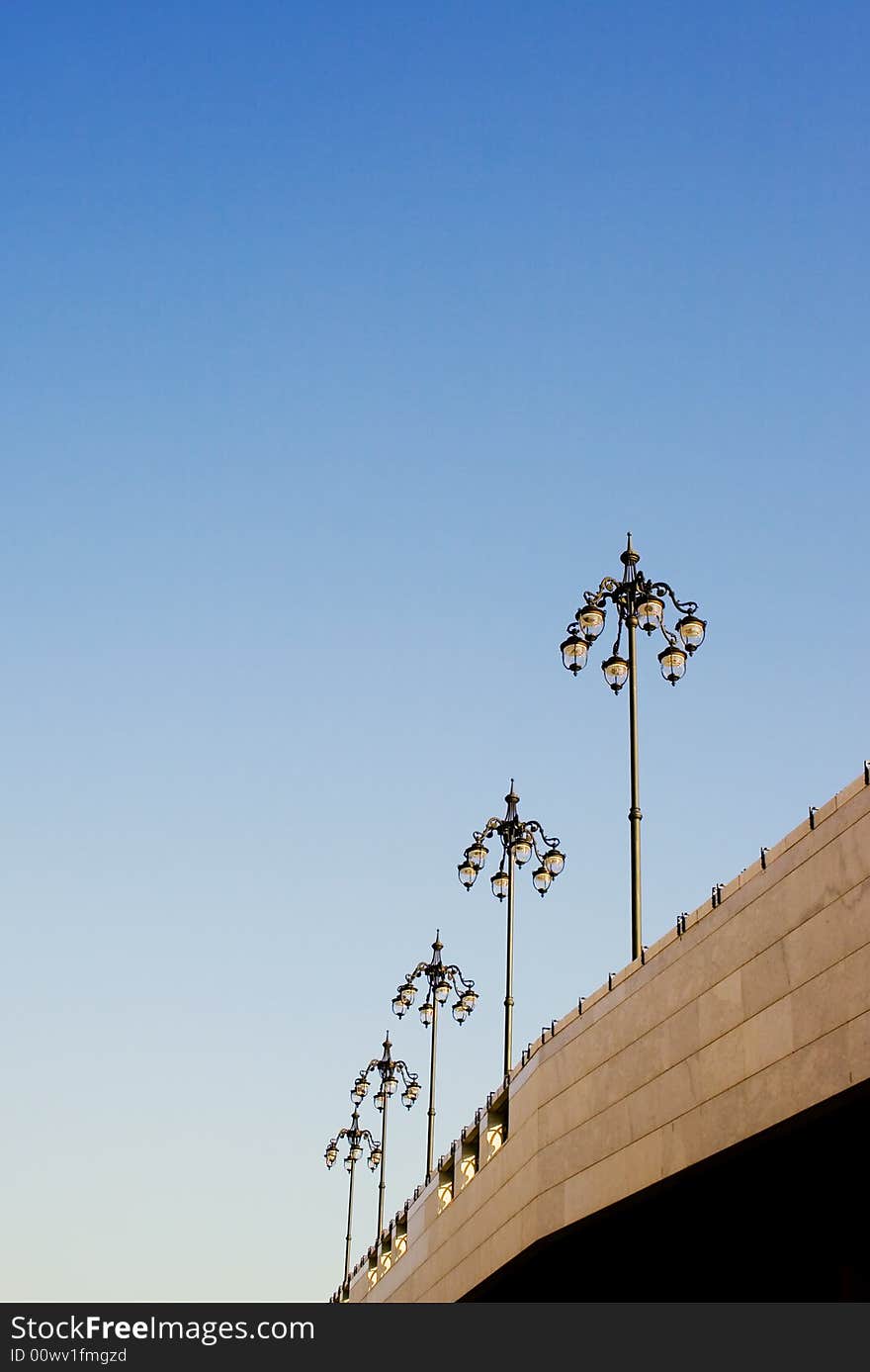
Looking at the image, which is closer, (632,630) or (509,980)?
(632,630)

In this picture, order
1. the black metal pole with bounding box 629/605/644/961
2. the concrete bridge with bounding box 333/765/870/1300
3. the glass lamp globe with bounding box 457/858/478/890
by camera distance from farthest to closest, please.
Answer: the glass lamp globe with bounding box 457/858/478/890 < the black metal pole with bounding box 629/605/644/961 < the concrete bridge with bounding box 333/765/870/1300

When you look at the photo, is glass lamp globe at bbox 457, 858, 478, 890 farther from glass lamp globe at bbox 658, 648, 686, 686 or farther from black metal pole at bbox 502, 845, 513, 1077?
glass lamp globe at bbox 658, 648, 686, 686

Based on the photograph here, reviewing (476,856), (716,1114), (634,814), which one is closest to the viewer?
(716,1114)

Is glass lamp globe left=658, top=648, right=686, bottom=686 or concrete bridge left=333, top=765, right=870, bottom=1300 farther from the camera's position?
glass lamp globe left=658, top=648, right=686, bottom=686

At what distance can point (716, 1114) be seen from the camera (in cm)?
1412

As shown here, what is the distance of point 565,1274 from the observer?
69.9ft

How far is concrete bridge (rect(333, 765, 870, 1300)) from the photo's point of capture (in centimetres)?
1261

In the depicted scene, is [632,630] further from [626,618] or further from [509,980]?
[509,980]

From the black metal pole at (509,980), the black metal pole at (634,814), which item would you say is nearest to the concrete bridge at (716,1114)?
the black metal pole at (634,814)

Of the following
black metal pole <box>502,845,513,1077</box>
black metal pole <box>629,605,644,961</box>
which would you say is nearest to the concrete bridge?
black metal pole <box>629,605,644,961</box>

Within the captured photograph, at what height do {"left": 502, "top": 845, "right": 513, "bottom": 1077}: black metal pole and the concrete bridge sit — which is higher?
{"left": 502, "top": 845, "right": 513, "bottom": 1077}: black metal pole

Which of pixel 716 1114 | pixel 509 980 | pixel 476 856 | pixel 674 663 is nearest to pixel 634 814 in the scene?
pixel 674 663
